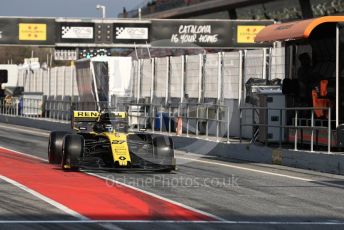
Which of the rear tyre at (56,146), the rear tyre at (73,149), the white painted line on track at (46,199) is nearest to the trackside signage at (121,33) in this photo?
the rear tyre at (56,146)

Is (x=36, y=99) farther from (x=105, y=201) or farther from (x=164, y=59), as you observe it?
(x=105, y=201)

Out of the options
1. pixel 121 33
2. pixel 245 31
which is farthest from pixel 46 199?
pixel 245 31

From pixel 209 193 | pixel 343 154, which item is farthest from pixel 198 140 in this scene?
pixel 209 193

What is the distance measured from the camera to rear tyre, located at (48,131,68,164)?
660 inches

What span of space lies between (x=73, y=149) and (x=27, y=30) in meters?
28.2

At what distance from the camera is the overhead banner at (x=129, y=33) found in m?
42.9

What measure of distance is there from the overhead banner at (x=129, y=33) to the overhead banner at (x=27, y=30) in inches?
138

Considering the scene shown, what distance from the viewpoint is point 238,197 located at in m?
12.7

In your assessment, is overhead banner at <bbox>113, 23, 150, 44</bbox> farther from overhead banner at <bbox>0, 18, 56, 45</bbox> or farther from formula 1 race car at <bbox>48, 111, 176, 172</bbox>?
formula 1 race car at <bbox>48, 111, 176, 172</bbox>

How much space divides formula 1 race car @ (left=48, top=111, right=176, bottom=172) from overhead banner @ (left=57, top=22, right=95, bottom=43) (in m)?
26.0

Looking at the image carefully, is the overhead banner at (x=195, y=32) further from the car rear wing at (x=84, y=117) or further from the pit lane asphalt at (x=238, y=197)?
the car rear wing at (x=84, y=117)

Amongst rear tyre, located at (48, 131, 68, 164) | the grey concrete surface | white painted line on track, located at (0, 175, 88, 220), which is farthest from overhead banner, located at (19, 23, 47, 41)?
white painted line on track, located at (0, 175, 88, 220)

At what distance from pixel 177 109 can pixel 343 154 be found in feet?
43.7

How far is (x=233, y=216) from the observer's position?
10.6 metres
